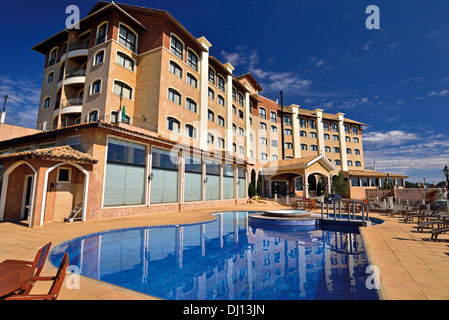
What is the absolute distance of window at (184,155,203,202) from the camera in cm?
1756

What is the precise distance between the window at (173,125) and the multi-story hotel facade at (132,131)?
4.8 inches

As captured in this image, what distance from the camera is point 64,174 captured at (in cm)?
1115

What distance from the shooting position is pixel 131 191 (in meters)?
13.3

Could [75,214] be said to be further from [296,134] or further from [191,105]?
[296,134]

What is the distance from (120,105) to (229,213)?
471 inches

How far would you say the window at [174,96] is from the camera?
18.5 metres

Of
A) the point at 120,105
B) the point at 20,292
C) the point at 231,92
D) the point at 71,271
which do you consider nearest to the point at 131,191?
the point at 120,105

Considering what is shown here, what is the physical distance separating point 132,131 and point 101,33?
1178cm

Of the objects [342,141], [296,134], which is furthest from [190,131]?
[342,141]

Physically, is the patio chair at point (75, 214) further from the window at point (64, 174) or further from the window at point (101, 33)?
the window at point (101, 33)

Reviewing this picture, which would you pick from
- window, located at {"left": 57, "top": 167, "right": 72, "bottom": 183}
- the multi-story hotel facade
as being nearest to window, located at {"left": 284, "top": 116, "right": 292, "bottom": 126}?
the multi-story hotel facade

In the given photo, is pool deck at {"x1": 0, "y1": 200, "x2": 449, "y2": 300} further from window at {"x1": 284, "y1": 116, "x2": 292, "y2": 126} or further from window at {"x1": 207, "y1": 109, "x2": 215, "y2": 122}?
window at {"x1": 284, "y1": 116, "x2": 292, "y2": 126}

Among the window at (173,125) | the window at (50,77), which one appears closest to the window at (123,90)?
the window at (173,125)

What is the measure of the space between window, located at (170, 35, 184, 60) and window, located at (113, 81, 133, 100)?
5053mm
